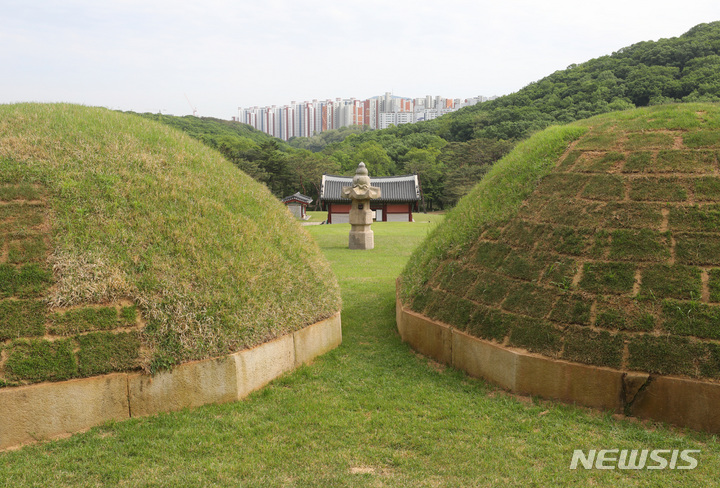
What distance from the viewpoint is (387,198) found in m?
37.8

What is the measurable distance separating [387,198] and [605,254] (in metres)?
32.7

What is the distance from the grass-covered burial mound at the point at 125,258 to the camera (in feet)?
16.0

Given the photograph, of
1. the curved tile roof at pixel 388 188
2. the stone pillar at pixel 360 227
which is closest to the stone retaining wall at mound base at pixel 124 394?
the stone pillar at pixel 360 227

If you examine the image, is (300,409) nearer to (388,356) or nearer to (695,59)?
(388,356)

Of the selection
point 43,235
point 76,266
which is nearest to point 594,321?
point 76,266

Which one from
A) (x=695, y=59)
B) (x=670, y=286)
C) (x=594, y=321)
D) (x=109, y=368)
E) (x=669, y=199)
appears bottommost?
(x=109, y=368)

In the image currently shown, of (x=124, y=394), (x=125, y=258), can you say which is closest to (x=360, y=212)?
(x=125, y=258)

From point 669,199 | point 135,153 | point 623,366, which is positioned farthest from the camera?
point 135,153

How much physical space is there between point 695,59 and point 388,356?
5774 cm

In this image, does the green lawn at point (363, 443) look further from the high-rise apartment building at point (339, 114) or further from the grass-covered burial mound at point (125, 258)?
the high-rise apartment building at point (339, 114)

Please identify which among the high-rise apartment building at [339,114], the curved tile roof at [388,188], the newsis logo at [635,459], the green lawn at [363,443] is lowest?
the green lawn at [363,443]

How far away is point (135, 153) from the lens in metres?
6.89

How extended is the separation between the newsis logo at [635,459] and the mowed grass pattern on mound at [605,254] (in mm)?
847

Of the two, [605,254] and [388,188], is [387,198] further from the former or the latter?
[605,254]
